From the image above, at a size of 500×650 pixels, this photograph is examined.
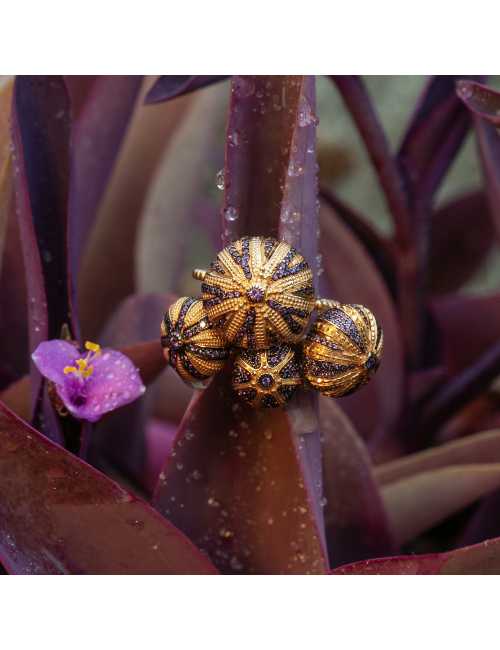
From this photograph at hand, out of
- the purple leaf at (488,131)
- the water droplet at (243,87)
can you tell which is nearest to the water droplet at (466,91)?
the purple leaf at (488,131)

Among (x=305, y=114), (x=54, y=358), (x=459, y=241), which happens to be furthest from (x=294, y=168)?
(x=459, y=241)

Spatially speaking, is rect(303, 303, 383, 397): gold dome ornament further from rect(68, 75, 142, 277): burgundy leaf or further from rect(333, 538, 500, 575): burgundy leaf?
rect(68, 75, 142, 277): burgundy leaf

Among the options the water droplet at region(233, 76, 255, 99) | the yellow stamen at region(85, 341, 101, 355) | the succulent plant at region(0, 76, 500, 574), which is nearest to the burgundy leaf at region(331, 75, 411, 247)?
the succulent plant at region(0, 76, 500, 574)

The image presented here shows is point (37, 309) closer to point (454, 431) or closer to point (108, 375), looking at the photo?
point (108, 375)

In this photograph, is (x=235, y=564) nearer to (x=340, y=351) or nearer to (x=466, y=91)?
(x=340, y=351)

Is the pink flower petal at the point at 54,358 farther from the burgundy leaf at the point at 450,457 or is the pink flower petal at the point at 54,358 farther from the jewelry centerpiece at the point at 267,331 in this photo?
the burgundy leaf at the point at 450,457

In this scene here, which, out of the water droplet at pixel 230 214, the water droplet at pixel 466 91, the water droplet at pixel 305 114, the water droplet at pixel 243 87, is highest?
the water droplet at pixel 243 87
